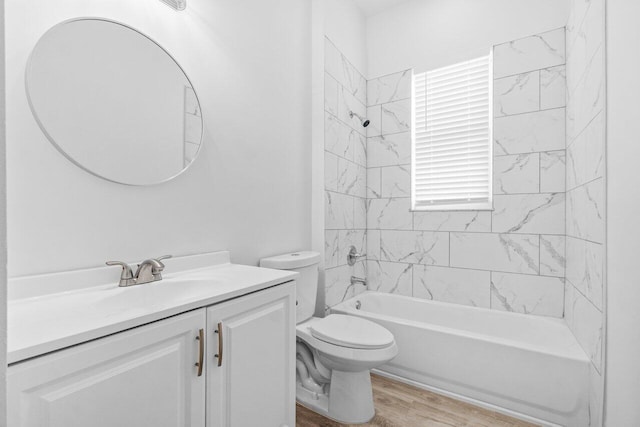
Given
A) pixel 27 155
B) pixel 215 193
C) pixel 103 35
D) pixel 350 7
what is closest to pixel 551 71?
pixel 350 7

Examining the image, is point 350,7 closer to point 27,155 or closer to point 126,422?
point 27,155

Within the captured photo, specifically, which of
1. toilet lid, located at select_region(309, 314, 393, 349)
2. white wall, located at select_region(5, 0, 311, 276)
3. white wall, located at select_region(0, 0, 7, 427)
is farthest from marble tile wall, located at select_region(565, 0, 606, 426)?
white wall, located at select_region(0, 0, 7, 427)

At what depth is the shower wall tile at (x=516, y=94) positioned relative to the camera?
221cm

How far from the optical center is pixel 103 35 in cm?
113

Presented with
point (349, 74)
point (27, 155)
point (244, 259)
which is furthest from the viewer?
point (349, 74)

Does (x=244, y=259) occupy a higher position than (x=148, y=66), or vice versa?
(x=148, y=66)

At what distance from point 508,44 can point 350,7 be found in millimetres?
1329

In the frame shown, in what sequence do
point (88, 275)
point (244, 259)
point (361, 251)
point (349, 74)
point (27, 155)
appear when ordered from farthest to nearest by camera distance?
point (361, 251) → point (349, 74) → point (244, 259) → point (88, 275) → point (27, 155)

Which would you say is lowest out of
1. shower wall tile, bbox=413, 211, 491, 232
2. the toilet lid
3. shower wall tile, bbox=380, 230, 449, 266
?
the toilet lid

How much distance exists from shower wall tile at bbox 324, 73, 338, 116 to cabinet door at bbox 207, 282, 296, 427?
152 cm

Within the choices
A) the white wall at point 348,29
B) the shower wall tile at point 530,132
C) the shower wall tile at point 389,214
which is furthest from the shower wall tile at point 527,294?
the white wall at point 348,29

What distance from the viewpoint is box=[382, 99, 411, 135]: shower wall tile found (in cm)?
271

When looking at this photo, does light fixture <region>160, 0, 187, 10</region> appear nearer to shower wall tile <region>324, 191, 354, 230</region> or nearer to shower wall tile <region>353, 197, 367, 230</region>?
shower wall tile <region>324, 191, 354, 230</region>

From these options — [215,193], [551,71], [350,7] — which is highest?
→ [350,7]
